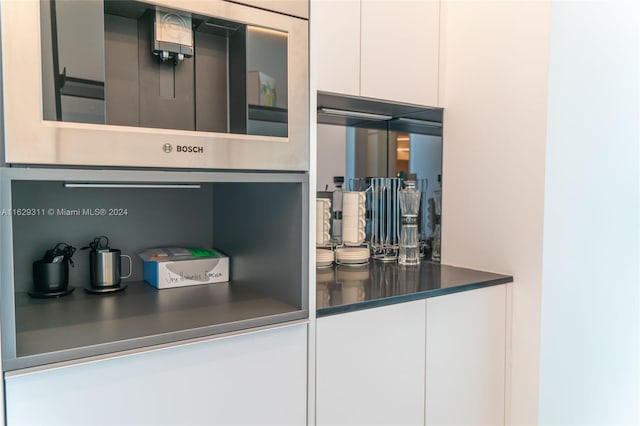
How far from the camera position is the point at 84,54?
91 centimetres

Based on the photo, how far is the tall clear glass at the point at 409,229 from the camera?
187 cm

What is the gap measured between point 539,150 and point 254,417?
3.91ft

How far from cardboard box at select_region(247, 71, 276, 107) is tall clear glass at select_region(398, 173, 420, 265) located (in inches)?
36.8

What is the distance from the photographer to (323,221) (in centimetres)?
184

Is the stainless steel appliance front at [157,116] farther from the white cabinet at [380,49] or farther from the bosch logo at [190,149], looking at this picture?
the white cabinet at [380,49]

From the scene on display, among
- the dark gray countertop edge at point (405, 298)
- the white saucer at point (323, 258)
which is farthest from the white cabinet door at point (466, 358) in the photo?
the white saucer at point (323, 258)

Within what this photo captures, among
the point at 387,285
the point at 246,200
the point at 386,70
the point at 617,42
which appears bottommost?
the point at 387,285

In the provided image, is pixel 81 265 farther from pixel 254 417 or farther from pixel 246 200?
pixel 254 417

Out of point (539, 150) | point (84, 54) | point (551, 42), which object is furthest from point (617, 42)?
point (84, 54)

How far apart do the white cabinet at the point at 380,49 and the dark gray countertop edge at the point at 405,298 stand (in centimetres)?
71

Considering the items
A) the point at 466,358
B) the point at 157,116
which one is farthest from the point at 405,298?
the point at 157,116

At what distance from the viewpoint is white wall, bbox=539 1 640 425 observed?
1.55 m

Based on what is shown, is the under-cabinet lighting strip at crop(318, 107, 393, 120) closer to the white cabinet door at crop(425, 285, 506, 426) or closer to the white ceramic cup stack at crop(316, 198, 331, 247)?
the white ceramic cup stack at crop(316, 198, 331, 247)

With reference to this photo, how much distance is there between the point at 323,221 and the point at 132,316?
891mm
